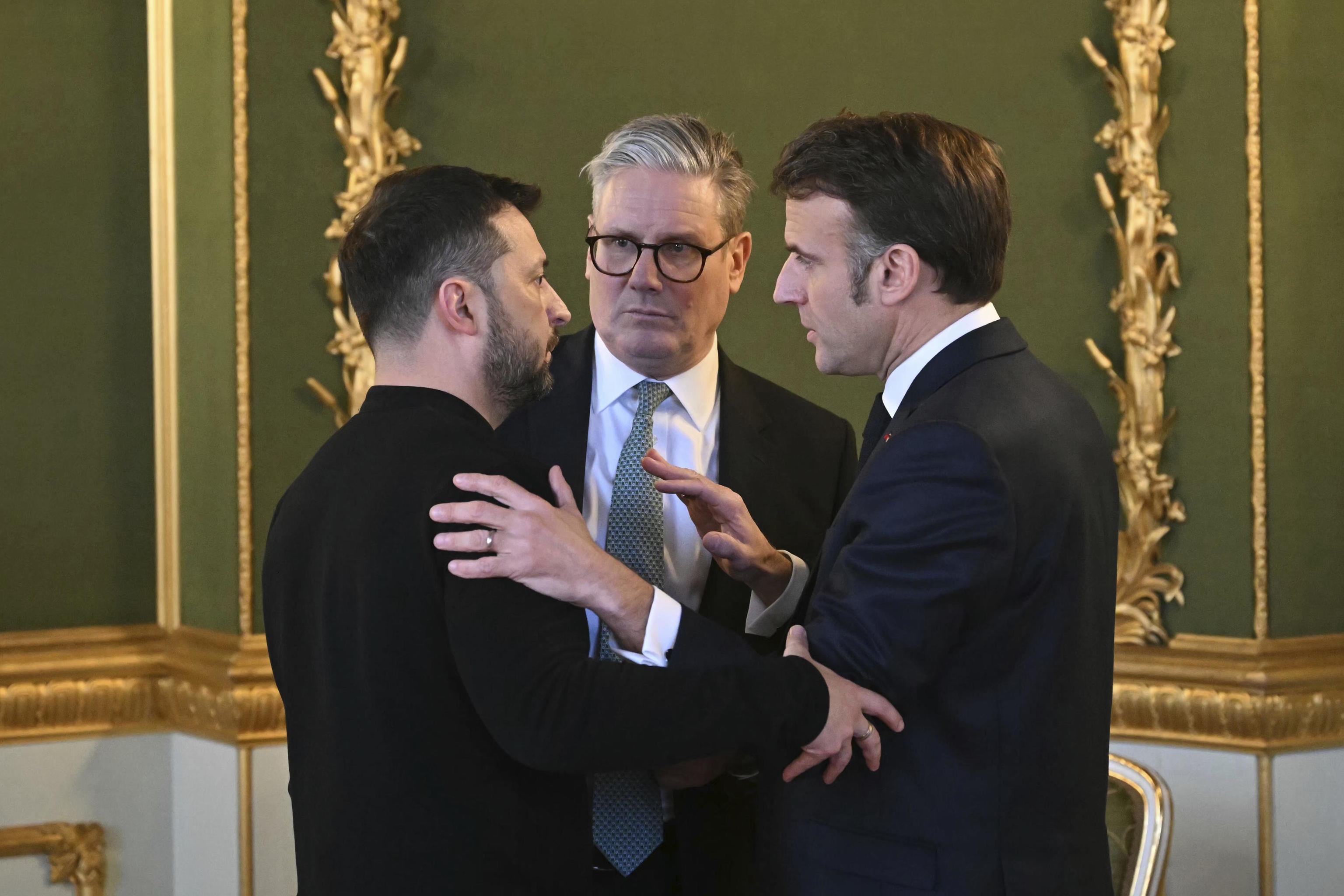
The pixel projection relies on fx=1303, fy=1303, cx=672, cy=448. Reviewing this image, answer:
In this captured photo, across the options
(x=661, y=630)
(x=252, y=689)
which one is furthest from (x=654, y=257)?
(x=252, y=689)

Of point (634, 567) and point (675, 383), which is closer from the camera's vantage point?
point (634, 567)

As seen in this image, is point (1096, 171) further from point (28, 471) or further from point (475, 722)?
point (28, 471)

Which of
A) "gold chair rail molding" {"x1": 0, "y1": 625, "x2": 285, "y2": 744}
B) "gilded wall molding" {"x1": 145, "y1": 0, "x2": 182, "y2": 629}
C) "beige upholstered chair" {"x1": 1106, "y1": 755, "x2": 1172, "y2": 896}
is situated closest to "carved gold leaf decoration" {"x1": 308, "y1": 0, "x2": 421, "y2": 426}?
"gilded wall molding" {"x1": 145, "y1": 0, "x2": 182, "y2": 629}

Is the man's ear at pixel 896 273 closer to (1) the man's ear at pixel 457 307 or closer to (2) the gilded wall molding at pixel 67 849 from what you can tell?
(1) the man's ear at pixel 457 307

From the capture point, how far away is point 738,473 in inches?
91.2

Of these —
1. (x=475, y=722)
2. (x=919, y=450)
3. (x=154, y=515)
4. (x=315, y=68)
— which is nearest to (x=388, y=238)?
(x=475, y=722)

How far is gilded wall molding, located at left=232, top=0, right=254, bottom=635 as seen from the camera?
318 cm

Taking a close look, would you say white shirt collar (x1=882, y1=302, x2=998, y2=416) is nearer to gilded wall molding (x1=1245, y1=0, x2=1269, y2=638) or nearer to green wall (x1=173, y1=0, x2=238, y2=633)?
gilded wall molding (x1=1245, y1=0, x2=1269, y2=638)

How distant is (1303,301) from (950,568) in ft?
5.94

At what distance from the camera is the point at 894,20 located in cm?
336

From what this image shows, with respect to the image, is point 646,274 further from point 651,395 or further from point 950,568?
point 950,568

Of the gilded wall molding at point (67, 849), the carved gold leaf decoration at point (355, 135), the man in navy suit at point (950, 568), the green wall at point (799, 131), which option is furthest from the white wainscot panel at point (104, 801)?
the man in navy suit at point (950, 568)

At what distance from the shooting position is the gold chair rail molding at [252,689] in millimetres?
2930

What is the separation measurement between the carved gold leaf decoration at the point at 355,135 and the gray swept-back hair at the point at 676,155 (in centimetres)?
106
